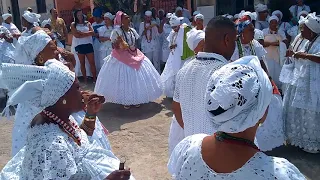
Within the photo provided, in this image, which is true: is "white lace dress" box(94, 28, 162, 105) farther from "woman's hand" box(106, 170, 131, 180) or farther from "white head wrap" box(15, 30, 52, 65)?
"woman's hand" box(106, 170, 131, 180)

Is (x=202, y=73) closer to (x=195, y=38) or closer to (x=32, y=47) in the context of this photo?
(x=32, y=47)

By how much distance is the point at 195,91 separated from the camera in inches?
124

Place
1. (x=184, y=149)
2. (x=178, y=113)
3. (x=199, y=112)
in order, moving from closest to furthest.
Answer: (x=184, y=149) < (x=199, y=112) < (x=178, y=113)

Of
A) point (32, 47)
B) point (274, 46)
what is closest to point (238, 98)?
→ point (32, 47)

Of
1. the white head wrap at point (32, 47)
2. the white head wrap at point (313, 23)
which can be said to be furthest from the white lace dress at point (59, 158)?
the white head wrap at point (313, 23)

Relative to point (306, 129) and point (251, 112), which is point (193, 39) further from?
point (251, 112)

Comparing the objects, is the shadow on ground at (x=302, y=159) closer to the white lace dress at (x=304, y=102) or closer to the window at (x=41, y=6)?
the white lace dress at (x=304, y=102)

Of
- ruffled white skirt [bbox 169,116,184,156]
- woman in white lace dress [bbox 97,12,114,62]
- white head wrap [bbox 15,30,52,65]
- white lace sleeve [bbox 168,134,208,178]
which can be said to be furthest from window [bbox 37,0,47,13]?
white lace sleeve [bbox 168,134,208,178]

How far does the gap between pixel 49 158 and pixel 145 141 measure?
13.2 feet

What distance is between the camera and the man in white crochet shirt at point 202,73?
302cm

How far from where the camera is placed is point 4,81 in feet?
7.55

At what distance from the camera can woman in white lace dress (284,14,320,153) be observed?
5012mm

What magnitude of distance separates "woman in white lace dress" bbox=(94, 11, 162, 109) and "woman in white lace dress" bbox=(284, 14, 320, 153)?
300cm

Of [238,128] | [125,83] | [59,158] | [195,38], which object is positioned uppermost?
[238,128]
